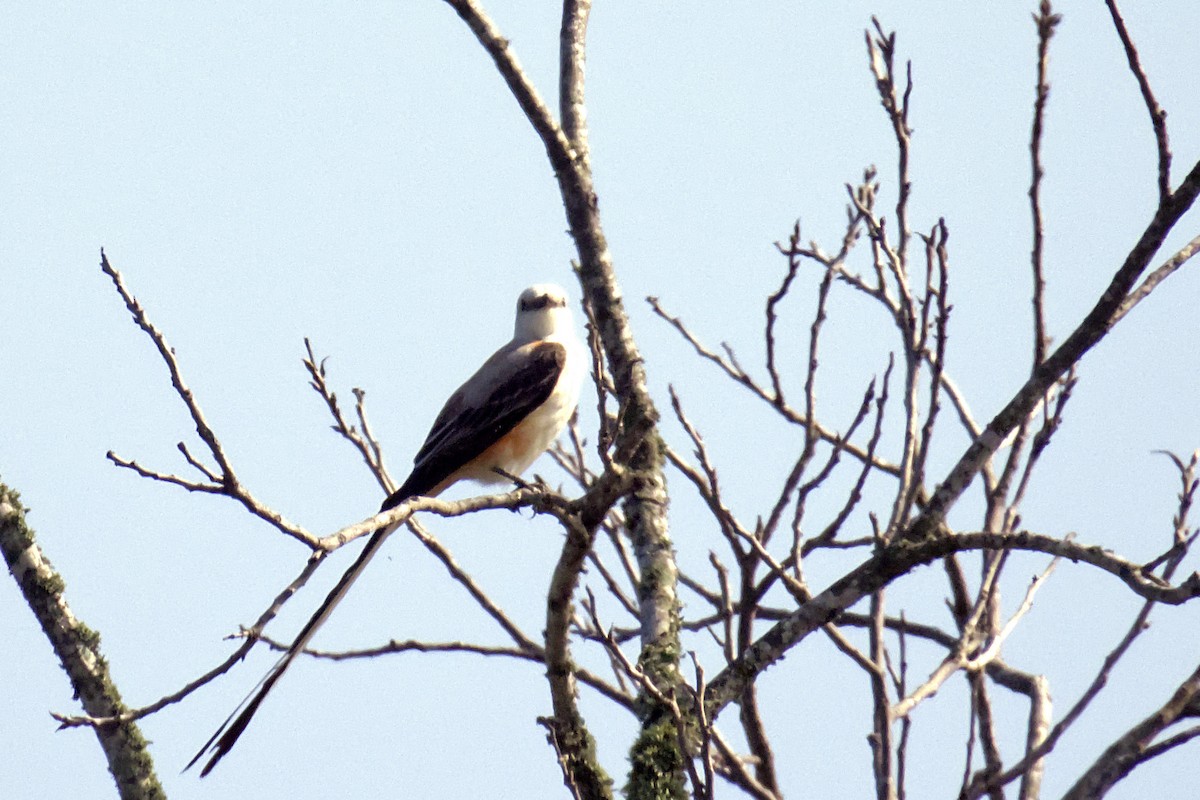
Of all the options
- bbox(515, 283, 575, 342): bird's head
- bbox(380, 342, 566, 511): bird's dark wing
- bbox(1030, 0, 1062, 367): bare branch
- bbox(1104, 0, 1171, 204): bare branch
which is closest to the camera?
bbox(1104, 0, 1171, 204): bare branch

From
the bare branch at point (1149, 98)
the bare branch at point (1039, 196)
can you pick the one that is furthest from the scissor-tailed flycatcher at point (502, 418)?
the bare branch at point (1149, 98)

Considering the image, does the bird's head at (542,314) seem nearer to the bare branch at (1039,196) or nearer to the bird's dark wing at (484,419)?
the bird's dark wing at (484,419)

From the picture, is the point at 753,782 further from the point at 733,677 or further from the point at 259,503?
the point at 259,503

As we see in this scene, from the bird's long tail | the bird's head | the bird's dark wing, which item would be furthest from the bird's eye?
the bird's long tail

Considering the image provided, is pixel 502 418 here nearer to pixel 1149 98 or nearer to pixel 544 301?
pixel 544 301

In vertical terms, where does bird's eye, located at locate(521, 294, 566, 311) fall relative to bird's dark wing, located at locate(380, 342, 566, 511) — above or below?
above

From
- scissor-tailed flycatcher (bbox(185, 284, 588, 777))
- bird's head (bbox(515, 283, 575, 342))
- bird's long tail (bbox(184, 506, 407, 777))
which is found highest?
bird's head (bbox(515, 283, 575, 342))

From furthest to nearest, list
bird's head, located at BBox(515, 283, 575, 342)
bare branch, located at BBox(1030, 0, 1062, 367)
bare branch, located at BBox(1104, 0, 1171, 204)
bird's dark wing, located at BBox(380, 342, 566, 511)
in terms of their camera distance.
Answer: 1. bird's head, located at BBox(515, 283, 575, 342)
2. bird's dark wing, located at BBox(380, 342, 566, 511)
3. bare branch, located at BBox(1030, 0, 1062, 367)
4. bare branch, located at BBox(1104, 0, 1171, 204)

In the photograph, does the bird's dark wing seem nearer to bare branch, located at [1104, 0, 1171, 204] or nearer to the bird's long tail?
the bird's long tail

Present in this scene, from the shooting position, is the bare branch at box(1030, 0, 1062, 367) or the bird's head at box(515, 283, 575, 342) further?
the bird's head at box(515, 283, 575, 342)

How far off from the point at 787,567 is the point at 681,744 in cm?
115

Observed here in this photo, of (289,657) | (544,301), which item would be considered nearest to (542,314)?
(544,301)

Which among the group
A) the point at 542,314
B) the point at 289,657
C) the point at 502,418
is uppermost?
the point at 542,314

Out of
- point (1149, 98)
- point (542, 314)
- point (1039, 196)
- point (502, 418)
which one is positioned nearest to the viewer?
point (1149, 98)
